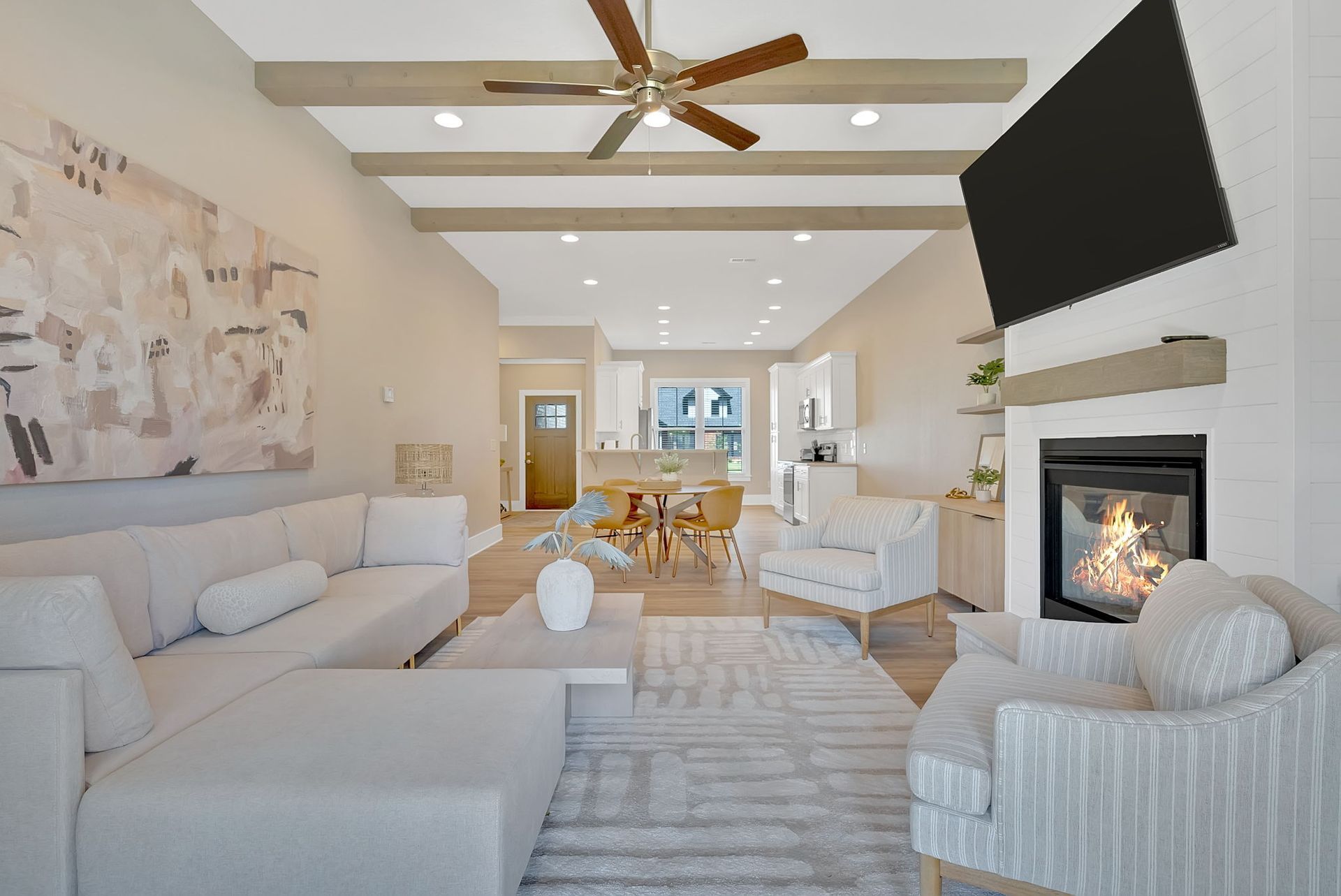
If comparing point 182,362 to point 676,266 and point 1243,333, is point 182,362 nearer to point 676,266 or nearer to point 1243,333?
point 1243,333

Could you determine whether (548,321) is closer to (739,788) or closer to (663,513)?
(663,513)

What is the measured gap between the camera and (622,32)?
2.24 m

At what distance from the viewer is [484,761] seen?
1328mm

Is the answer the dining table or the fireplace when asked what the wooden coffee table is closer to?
the fireplace

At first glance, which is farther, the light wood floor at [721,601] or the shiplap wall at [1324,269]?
the light wood floor at [721,601]

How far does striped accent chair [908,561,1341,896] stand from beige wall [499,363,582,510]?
9.25 metres

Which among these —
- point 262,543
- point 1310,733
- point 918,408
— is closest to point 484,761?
point 1310,733

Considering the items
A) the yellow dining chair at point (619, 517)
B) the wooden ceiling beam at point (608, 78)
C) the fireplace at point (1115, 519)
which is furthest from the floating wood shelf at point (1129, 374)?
→ the yellow dining chair at point (619, 517)

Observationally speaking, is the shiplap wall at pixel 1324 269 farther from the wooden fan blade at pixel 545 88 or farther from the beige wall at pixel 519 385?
the beige wall at pixel 519 385

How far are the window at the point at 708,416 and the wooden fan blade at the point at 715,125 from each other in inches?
332

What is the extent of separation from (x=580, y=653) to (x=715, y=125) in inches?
92.6

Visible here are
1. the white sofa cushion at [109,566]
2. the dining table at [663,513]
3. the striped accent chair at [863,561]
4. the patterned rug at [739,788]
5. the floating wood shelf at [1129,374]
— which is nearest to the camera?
the patterned rug at [739,788]

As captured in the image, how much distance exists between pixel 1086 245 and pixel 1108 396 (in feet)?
2.03

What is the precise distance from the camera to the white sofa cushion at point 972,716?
4.13 ft
